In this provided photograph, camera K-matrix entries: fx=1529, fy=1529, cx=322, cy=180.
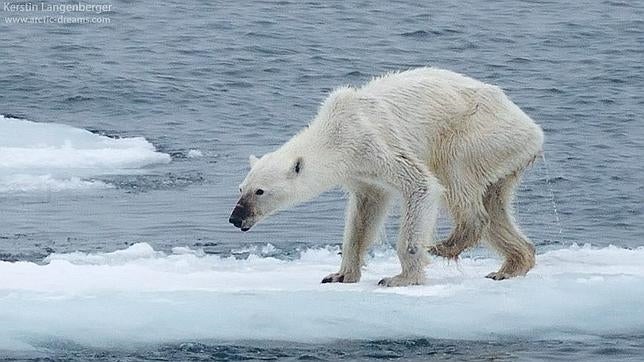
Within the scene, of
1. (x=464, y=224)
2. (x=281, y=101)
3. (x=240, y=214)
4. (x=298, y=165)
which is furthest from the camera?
(x=281, y=101)

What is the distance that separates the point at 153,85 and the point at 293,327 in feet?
42.2

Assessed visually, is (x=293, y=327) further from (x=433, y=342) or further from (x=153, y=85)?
(x=153, y=85)

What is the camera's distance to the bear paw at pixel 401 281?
32.0 feet

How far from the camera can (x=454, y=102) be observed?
10.0 metres

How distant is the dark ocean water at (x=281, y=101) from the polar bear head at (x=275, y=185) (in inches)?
41.2

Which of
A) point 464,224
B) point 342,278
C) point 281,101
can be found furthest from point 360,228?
point 281,101

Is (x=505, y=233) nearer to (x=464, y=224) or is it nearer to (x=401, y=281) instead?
(x=464, y=224)

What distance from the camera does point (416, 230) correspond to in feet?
31.8

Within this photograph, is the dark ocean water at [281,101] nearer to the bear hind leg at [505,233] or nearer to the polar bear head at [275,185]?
the polar bear head at [275,185]

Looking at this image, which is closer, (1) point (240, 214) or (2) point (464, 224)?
(1) point (240, 214)

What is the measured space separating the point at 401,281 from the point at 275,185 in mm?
1029

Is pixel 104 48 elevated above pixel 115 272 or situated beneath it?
elevated above

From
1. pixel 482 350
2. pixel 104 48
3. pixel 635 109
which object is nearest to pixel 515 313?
pixel 482 350

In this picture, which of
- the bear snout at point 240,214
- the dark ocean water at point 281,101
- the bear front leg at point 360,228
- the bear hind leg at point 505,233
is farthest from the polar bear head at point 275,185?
the bear hind leg at point 505,233
